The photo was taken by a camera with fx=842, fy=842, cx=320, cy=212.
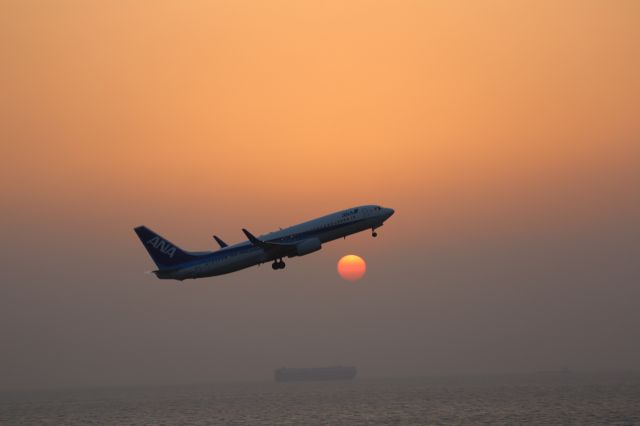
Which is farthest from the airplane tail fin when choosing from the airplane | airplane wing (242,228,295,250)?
airplane wing (242,228,295,250)

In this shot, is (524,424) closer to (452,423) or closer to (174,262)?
(452,423)

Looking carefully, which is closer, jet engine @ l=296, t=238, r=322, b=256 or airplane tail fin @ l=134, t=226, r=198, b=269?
jet engine @ l=296, t=238, r=322, b=256

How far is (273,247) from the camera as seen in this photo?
4732 inches

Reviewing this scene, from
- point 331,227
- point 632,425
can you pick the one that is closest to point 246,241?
point 331,227

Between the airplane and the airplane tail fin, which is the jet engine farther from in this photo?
the airplane tail fin

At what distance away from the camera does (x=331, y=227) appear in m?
121

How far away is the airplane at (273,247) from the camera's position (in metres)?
120

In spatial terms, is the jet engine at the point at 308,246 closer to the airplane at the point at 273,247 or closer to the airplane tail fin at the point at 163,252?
the airplane at the point at 273,247

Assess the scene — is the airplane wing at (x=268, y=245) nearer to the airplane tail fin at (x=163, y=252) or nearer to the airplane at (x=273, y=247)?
the airplane at (x=273, y=247)

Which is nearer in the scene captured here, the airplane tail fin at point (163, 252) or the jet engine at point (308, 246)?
the jet engine at point (308, 246)

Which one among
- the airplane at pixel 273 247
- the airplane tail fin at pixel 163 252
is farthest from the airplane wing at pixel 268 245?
the airplane tail fin at pixel 163 252

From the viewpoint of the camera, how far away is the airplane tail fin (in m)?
126

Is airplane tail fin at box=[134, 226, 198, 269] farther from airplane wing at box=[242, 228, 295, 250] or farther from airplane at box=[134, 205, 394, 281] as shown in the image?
airplane wing at box=[242, 228, 295, 250]

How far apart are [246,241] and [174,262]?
11697 millimetres
